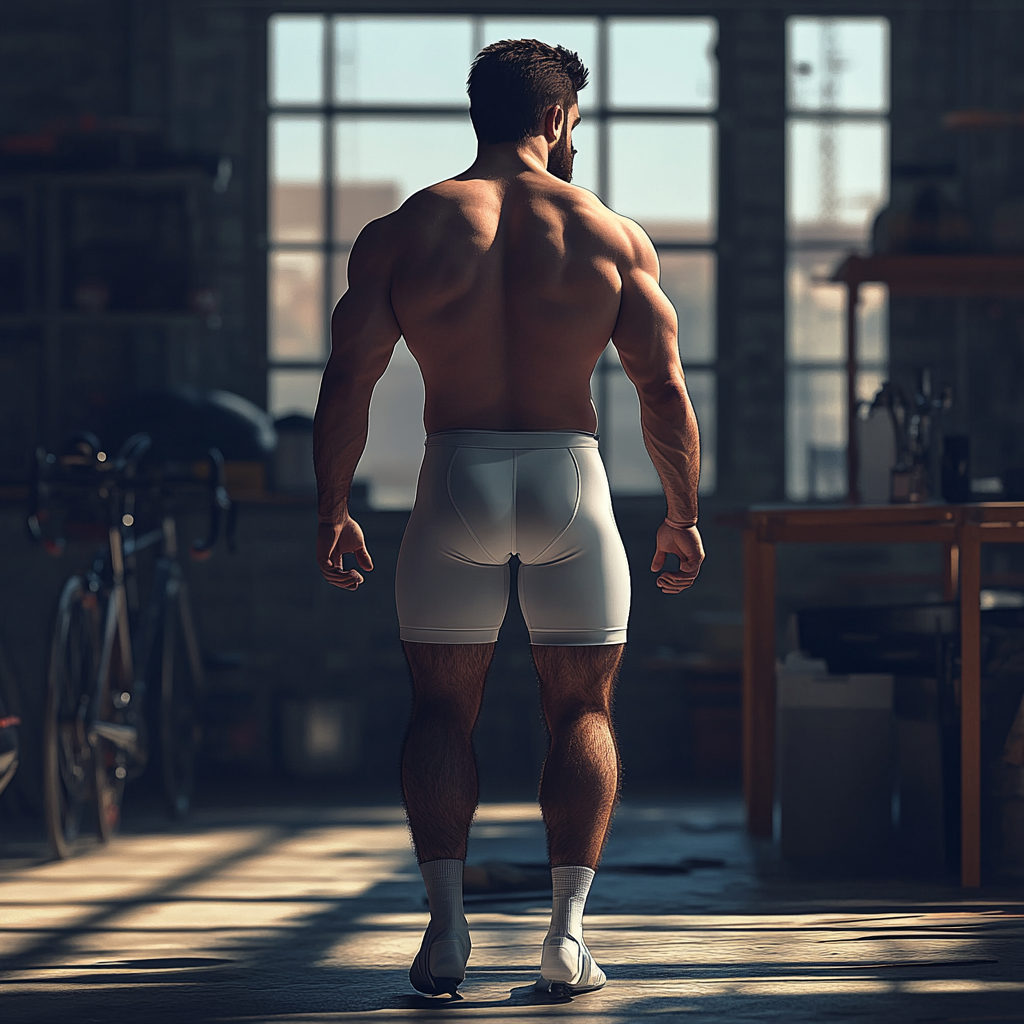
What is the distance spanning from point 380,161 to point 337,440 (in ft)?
11.5

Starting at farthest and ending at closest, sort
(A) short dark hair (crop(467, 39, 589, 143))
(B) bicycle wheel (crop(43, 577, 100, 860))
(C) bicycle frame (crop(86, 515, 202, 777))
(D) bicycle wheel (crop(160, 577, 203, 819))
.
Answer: (D) bicycle wheel (crop(160, 577, 203, 819)) → (C) bicycle frame (crop(86, 515, 202, 777)) → (B) bicycle wheel (crop(43, 577, 100, 860)) → (A) short dark hair (crop(467, 39, 589, 143))

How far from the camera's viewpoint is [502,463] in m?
2.36

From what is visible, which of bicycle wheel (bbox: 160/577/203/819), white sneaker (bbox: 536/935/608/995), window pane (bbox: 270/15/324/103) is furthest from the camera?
window pane (bbox: 270/15/324/103)

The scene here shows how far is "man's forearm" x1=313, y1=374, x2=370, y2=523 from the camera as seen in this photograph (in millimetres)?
2400

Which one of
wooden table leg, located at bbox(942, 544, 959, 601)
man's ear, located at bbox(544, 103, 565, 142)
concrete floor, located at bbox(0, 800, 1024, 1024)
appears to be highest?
man's ear, located at bbox(544, 103, 565, 142)

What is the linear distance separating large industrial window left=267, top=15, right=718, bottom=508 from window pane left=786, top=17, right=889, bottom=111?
1.03 feet

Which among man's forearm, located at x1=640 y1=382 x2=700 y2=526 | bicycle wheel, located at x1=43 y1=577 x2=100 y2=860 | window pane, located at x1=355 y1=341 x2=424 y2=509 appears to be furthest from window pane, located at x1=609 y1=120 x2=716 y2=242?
man's forearm, located at x1=640 y1=382 x2=700 y2=526

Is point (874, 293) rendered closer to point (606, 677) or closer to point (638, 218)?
point (638, 218)

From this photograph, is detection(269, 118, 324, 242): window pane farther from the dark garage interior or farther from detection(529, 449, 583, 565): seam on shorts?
detection(529, 449, 583, 565): seam on shorts

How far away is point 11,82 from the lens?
5637 mm

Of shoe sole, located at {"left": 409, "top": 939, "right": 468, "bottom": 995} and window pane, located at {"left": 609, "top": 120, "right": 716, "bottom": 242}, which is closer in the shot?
shoe sole, located at {"left": 409, "top": 939, "right": 468, "bottom": 995}

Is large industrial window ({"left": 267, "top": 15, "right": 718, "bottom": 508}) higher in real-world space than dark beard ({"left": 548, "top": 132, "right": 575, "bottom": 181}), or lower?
higher

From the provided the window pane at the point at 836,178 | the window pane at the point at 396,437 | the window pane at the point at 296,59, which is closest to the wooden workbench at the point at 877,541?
the window pane at the point at 836,178

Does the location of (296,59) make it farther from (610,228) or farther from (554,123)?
(610,228)
